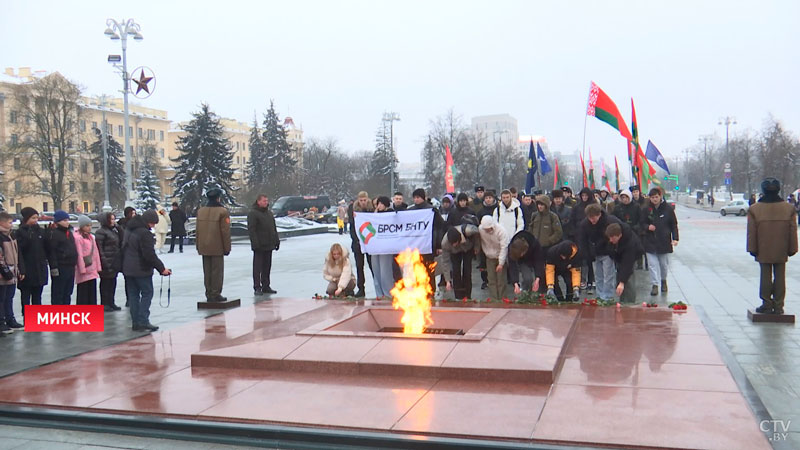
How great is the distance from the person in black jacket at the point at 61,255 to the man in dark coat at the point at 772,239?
9.68 metres

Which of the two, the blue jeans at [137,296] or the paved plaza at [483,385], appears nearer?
the paved plaza at [483,385]

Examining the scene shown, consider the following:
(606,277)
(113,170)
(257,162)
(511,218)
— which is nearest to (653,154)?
(511,218)

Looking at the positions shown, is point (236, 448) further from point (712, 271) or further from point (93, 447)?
point (712, 271)

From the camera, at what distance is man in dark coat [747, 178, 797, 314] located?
8.50m

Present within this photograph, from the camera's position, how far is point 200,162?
44.8 m

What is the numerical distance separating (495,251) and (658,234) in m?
3.07

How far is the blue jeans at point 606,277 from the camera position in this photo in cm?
978

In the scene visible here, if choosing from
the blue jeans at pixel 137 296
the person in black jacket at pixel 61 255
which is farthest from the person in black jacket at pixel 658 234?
the person in black jacket at pixel 61 255

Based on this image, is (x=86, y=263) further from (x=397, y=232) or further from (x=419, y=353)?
(x=419, y=353)

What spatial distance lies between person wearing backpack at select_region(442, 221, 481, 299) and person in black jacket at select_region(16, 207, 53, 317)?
5980mm

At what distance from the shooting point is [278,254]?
827 inches

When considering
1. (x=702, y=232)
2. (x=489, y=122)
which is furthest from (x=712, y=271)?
(x=489, y=122)

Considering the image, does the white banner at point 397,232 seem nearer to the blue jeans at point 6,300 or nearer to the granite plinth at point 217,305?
the granite plinth at point 217,305

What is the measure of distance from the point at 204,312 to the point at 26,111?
49570mm
